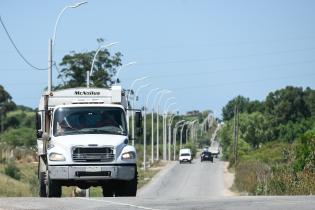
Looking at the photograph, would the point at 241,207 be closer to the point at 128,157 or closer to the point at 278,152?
the point at 128,157

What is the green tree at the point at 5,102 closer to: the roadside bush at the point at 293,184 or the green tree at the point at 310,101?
the green tree at the point at 310,101

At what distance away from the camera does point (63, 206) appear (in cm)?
1948

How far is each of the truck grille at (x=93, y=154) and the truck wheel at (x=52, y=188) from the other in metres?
1.14

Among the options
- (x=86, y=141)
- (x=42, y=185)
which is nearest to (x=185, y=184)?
(x=42, y=185)

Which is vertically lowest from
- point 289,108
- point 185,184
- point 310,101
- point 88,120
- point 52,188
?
point 185,184

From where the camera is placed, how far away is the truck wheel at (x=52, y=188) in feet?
78.4

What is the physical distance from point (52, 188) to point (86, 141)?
6.47 feet

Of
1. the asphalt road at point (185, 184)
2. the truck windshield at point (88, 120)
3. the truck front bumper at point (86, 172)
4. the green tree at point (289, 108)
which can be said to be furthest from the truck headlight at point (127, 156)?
the green tree at point (289, 108)

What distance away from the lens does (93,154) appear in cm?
2330

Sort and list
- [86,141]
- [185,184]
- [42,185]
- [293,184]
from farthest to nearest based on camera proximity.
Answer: [185,184] → [293,184] → [42,185] → [86,141]

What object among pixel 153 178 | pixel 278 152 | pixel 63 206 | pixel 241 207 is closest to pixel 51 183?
pixel 63 206

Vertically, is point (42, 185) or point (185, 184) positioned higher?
point (42, 185)

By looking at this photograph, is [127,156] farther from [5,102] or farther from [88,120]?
[5,102]

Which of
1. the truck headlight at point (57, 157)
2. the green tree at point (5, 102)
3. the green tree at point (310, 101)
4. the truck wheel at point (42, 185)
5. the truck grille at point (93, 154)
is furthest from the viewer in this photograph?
the green tree at point (310, 101)
